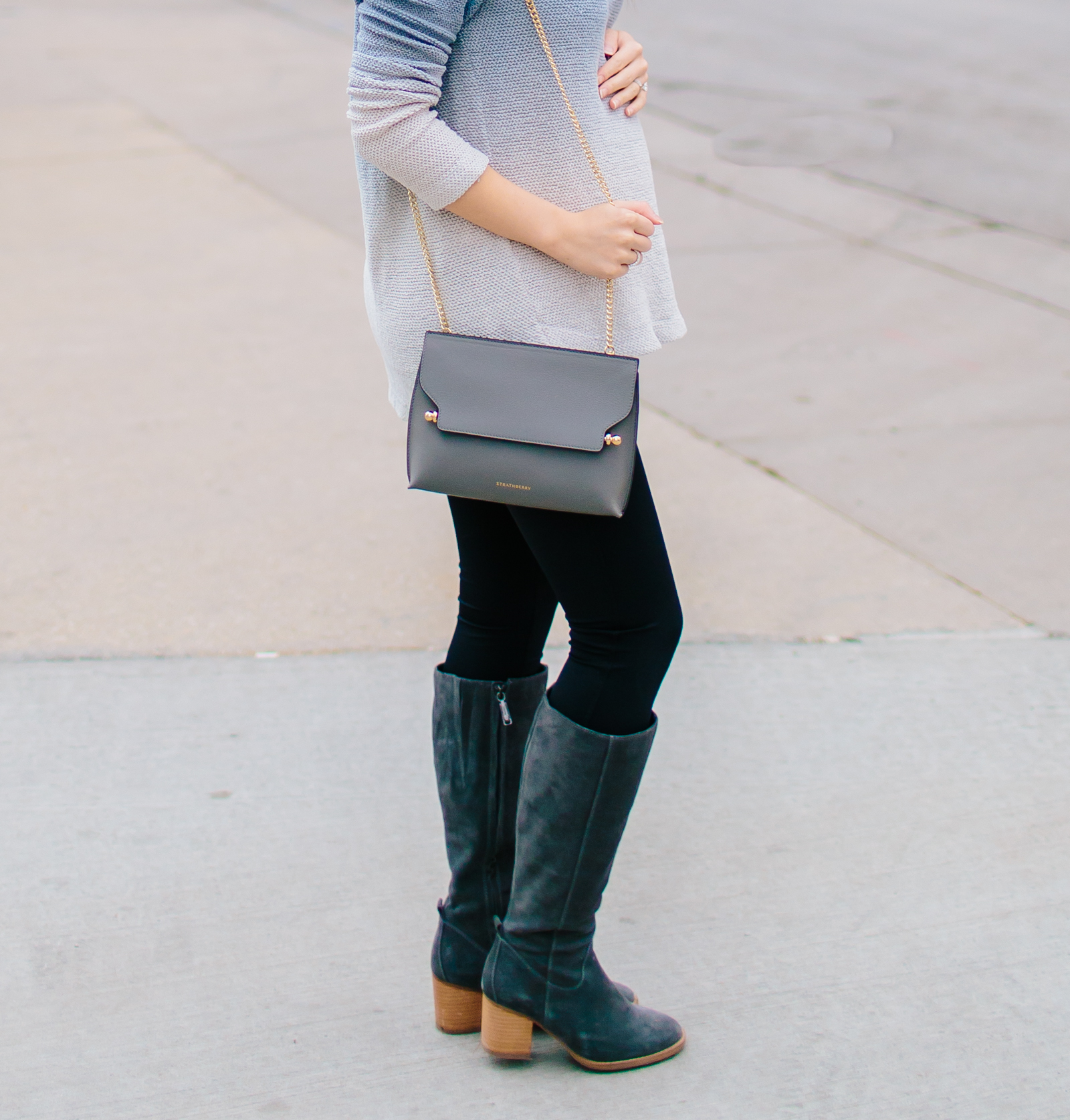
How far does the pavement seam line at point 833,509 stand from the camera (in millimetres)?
3219

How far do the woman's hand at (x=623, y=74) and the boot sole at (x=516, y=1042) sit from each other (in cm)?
122

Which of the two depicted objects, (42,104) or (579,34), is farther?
(42,104)

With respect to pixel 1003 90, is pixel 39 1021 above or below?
below

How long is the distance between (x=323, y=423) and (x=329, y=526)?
2.40 feet

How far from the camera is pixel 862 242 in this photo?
598cm

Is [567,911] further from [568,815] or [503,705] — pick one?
[503,705]

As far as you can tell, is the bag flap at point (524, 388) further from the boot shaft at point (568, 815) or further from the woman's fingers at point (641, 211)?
the boot shaft at point (568, 815)

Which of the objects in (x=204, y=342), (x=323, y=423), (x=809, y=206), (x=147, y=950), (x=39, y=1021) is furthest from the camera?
(x=809, y=206)

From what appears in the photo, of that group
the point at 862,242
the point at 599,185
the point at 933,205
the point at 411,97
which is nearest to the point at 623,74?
the point at 599,185

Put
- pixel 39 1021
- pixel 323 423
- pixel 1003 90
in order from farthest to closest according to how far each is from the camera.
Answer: pixel 1003 90 < pixel 323 423 < pixel 39 1021

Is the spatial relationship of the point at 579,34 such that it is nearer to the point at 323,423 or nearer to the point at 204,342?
the point at 323,423

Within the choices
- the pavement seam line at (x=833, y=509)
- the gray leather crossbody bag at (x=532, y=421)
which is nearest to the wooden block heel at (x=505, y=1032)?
the gray leather crossbody bag at (x=532, y=421)

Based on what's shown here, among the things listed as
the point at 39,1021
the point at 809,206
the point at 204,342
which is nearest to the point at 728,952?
the point at 39,1021

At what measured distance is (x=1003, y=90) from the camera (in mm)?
9125
